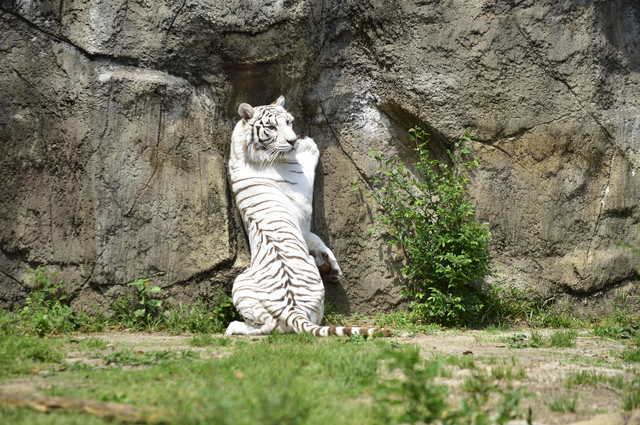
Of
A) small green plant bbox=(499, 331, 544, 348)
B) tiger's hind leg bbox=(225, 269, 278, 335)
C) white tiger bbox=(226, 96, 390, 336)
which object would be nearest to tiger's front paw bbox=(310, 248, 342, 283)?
white tiger bbox=(226, 96, 390, 336)

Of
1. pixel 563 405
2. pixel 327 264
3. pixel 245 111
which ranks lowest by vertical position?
pixel 563 405

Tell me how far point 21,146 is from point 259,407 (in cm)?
437

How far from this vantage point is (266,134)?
5.73m

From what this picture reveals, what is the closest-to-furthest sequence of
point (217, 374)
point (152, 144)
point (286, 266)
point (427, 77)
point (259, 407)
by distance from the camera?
point (259, 407), point (217, 374), point (286, 266), point (152, 144), point (427, 77)

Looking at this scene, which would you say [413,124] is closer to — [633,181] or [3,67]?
[633,181]

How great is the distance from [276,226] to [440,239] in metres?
1.80

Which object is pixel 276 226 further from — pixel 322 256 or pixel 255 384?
pixel 255 384

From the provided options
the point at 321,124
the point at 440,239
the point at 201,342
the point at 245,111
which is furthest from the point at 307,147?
the point at 201,342

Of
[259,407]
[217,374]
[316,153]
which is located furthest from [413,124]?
[259,407]

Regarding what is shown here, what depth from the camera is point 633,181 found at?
6.30m

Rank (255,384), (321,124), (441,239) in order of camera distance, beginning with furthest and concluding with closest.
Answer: (321,124) < (441,239) < (255,384)

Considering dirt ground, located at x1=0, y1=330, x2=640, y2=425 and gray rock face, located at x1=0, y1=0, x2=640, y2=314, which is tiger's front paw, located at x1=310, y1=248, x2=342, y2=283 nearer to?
gray rock face, located at x1=0, y1=0, x2=640, y2=314

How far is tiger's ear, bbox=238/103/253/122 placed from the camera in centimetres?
584

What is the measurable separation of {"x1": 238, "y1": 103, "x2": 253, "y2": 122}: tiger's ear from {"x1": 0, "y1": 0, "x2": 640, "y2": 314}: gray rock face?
376 mm
